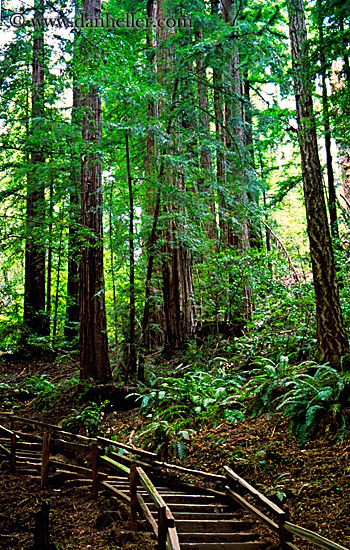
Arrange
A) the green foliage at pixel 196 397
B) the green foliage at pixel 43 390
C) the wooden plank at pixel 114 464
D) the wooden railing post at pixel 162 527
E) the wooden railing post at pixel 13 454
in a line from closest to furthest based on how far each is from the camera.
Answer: the wooden railing post at pixel 162 527
the wooden plank at pixel 114 464
the wooden railing post at pixel 13 454
the green foliage at pixel 196 397
the green foliage at pixel 43 390

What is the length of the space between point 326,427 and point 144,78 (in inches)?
273

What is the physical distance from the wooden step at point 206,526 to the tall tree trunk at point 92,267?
4.64m

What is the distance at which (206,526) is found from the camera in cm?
385

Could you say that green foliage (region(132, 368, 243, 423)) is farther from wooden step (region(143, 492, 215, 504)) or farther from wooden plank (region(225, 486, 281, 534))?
wooden plank (region(225, 486, 281, 534))

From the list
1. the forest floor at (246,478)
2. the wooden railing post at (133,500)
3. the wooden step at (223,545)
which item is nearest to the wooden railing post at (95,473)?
the forest floor at (246,478)

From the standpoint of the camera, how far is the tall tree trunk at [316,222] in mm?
6027

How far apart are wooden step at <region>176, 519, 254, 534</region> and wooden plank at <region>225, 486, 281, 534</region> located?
19 centimetres

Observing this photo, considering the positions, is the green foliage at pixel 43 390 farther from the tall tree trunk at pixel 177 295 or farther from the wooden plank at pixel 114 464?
the wooden plank at pixel 114 464

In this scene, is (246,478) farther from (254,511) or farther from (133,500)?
(133,500)

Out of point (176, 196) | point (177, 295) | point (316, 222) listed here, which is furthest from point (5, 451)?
point (177, 295)

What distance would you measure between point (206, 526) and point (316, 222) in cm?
421

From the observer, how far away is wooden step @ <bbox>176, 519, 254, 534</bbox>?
3814mm

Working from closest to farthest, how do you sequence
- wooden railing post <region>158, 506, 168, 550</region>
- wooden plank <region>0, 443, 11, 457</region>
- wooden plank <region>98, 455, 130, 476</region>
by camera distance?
wooden railing post <region>158, 506, 168, 550</region> → wooden plank <region>98, 455, 130, 476</region> → wooden plank <region>0, 443, 11, 457</region>

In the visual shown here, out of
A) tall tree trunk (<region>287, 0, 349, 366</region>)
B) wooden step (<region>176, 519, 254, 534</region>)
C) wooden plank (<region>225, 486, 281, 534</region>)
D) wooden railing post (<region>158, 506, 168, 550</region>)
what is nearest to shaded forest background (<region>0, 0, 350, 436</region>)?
tall tree trunk (<region>287, 0, 349, 366</region>)
